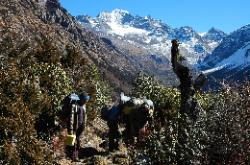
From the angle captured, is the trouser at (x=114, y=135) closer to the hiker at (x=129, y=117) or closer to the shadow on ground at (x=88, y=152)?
the hiker at (x=129, y=117)

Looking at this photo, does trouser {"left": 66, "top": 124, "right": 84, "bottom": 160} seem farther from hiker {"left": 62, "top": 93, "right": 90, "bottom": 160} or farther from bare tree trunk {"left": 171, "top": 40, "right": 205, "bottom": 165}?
bare tree trunk {"left": 171, "top": 40, "right": 205, "bottom": 165}

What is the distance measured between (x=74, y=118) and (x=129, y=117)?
189 cm

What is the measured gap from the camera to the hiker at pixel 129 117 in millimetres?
16609

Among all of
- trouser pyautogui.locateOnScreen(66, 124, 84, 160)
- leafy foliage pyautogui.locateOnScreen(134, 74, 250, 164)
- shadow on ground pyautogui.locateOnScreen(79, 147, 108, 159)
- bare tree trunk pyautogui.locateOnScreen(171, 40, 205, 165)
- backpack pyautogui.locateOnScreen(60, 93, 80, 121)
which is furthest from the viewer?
shadow on ground pyautogui.locateOnScreen(79, 147, 108, 159)

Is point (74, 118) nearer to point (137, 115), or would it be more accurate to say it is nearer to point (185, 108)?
point (137, 115)

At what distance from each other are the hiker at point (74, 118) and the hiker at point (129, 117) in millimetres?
1306

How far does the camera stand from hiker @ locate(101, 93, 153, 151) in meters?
16.6

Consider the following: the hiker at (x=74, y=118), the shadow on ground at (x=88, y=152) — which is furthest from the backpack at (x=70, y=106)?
the shadow on ground at (x=88, y=152)

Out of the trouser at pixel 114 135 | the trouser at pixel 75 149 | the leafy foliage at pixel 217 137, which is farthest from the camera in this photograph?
the trouser at pixel 114 135

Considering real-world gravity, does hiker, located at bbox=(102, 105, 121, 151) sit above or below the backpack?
below

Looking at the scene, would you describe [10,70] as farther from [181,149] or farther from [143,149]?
[181,149]

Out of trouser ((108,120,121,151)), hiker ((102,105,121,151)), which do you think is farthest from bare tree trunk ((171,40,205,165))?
trouser ((108,120,121,151))

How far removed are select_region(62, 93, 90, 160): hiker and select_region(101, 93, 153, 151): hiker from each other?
51.4 inches

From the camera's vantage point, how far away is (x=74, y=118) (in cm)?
1603
